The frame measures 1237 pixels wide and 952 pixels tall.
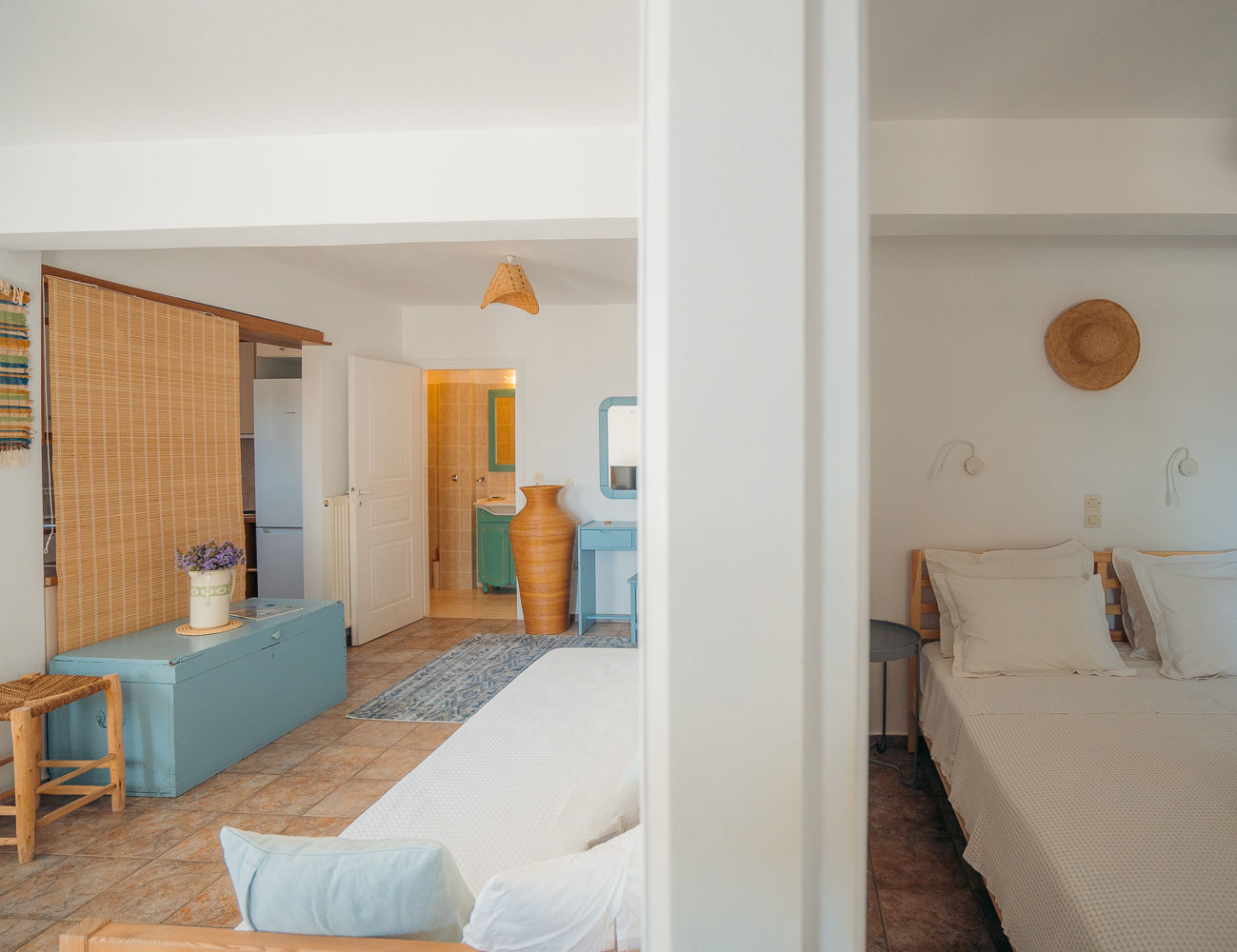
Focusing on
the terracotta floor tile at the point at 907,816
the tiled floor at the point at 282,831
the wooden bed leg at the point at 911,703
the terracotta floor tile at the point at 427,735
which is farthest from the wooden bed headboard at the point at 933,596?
the terracotta floor tile at the point at 427,735

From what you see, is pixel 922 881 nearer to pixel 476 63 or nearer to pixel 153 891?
pixel 153 891

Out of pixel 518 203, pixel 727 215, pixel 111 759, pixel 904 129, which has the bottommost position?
pixel 111 759

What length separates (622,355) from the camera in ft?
19.3

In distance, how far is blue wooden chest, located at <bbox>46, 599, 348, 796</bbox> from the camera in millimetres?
3018

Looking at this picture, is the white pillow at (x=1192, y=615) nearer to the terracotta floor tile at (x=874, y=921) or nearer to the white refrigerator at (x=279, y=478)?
the terracotta floor tile at (x=874, y=921)

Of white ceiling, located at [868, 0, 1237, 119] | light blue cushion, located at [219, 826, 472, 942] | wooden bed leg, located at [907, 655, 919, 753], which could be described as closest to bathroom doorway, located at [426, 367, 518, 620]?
wooden bed leg, located at [907, 655, 919, 753]

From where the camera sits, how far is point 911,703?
11.0 ft

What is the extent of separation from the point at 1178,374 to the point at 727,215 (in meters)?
3.51

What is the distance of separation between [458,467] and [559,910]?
22.0ft

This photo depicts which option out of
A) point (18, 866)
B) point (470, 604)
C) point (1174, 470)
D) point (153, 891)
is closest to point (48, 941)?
point (153, 891)

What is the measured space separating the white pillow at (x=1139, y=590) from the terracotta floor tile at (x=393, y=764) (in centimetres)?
303

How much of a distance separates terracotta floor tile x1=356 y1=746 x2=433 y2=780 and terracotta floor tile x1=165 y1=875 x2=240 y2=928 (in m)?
0.84

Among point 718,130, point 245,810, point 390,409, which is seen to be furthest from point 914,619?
point 390,409

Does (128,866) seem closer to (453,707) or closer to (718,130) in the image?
(453,707)
